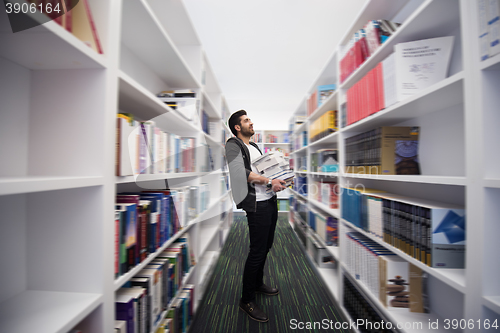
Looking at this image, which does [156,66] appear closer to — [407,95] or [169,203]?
[169,203]

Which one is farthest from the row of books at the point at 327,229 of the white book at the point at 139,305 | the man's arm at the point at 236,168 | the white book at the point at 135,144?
the white book at the point at 135,144

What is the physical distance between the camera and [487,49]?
0.60 meters

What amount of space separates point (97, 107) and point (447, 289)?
5.80ft

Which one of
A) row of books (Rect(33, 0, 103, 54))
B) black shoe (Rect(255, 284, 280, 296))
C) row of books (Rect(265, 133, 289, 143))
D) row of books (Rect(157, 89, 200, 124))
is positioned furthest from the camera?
row of books (Rect(265, 133, 289, 143))

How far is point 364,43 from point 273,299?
2.16 metres

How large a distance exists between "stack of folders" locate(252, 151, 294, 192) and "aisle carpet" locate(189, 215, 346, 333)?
106cm

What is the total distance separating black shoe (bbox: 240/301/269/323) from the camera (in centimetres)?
144

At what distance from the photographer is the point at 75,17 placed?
1.81 feet

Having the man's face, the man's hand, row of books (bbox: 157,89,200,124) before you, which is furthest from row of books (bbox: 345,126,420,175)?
row of books (bbox: 157,89,200,124)

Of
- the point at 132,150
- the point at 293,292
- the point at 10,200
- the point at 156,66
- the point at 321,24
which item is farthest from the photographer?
the point at 321,24

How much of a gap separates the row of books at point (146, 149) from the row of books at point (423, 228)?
123cm

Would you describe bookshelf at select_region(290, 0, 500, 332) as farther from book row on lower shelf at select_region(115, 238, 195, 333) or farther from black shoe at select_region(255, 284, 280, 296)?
book row on lower shelf at select_region(115, 238, 195, 333)

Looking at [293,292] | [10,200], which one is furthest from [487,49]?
[293,292]

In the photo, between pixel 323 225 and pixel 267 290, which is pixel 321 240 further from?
pixel 267 290
